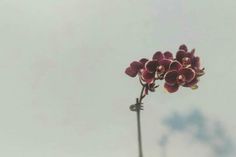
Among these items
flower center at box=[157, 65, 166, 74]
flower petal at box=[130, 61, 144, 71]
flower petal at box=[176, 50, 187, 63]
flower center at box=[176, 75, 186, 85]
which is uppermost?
flower petal at box=[176, 50, 187, 63]

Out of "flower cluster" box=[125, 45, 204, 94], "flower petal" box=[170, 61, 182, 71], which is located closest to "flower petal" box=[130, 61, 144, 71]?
"flower cluster" box=[125, 45, 204, 94]

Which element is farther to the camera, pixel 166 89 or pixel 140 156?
pixel 140 156

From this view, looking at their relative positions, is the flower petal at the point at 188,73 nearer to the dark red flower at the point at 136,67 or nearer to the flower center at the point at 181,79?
the flower center at the point at 181,79

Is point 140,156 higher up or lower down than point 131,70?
lower down

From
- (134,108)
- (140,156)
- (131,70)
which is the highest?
(131,70)

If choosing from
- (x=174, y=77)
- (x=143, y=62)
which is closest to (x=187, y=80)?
(x=174, y=77)

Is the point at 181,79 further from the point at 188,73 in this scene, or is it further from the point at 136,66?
the point at 136,66

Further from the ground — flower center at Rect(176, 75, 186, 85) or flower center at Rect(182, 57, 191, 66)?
flower center at Rect(182, 57, 191, 66)

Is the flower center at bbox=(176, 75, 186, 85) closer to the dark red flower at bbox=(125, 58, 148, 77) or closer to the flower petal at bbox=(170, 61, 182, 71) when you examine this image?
the flower petal at bbox=(170, 61, 182, 71)

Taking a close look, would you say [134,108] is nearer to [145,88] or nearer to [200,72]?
[145,88]
